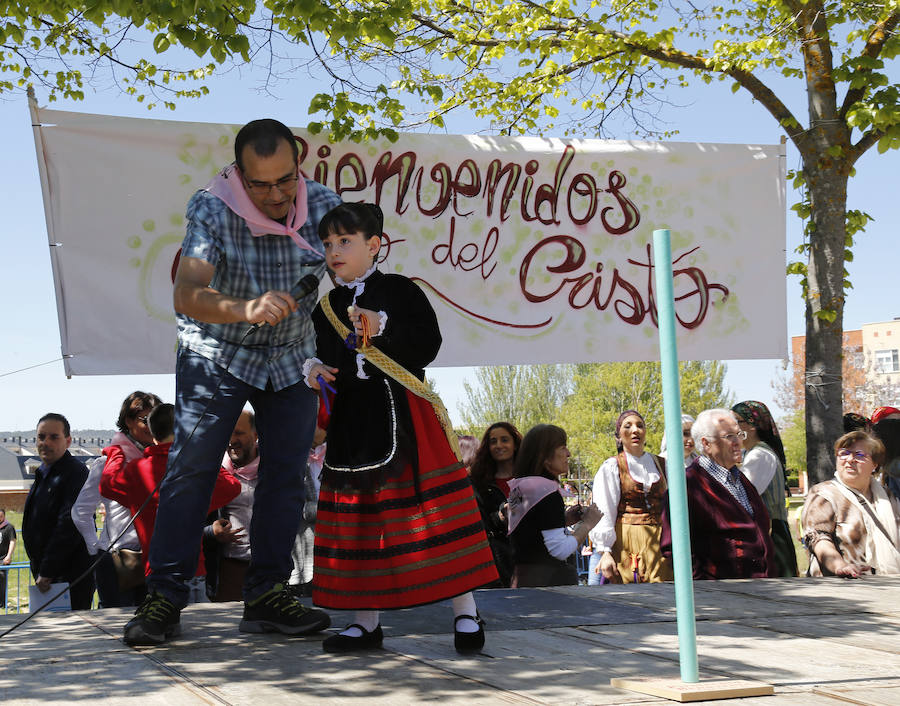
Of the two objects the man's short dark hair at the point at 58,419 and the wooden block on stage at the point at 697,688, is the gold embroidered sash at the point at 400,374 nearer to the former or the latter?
the wooden block on stage at the point at 697,688

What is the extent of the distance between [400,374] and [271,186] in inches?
31.1

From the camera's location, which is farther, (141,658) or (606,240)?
(606,240)

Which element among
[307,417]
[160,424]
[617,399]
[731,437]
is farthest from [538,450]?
[617,399]

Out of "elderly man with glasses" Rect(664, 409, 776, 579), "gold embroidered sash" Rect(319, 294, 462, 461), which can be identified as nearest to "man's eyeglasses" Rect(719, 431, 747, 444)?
"elderly man with glasses" Rect(664, 409, 776, 579)

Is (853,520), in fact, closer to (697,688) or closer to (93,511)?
(697,688)

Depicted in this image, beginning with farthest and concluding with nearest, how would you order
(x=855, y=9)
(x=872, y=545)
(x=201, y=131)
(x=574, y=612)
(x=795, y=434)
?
1. (x=795, y=434)
2. (x=855, y=9)
3. (x=201, y=131)
4. (x=872, y=545)
5. (x=574, y=612)

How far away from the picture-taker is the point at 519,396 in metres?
49.5

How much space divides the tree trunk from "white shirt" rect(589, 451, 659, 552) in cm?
128

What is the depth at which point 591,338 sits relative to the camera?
6.34 meters

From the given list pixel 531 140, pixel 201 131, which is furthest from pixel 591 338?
pixel 201 131

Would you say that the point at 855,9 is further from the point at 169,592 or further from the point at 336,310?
the point at 169,592

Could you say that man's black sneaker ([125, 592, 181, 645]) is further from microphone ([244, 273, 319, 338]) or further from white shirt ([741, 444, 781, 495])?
white shirt ([741, 444, 781, 495])

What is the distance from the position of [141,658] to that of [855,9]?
249 inches

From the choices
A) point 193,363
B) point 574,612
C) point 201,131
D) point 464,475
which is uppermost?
point 201,131
